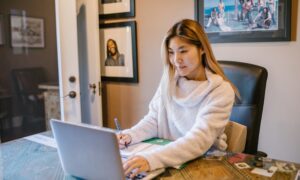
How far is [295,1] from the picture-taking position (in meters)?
1.98

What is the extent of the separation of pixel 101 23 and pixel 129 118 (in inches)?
37.2

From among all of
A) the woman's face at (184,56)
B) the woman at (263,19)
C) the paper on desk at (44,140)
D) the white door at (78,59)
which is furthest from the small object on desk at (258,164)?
the white door at (78,59)

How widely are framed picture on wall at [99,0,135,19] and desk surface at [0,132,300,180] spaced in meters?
1.70

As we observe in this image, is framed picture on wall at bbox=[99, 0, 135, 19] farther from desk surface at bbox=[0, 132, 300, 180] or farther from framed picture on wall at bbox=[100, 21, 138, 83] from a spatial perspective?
desk surface at bbox=[0, 132, 300, 180]

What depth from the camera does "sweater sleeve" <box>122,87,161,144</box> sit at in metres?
1.35

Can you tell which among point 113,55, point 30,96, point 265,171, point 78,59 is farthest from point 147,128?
point 30,96

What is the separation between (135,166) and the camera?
3.29 feet

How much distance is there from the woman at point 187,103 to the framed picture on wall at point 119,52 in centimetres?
139

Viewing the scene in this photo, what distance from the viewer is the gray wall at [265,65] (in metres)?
2.09

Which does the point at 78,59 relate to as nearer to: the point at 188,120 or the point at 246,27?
the point at 246,27

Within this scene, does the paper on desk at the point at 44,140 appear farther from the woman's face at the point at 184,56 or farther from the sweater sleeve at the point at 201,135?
the woman's face at the point at 184,56

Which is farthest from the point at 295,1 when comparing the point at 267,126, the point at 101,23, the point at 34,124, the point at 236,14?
the point at 34,124

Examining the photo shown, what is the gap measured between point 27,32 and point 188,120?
216 cm

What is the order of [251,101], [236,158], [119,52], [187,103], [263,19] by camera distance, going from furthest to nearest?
1. [119,52]
2. [263,19]
3. [251,101]
4. [187,103]
5. [236,158]
